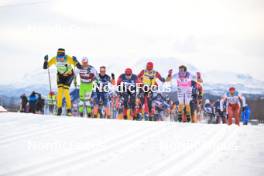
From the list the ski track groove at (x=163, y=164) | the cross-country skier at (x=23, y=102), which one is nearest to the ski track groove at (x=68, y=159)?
the ski track groove at (x=163, y=164)

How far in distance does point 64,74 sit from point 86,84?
0.83 m

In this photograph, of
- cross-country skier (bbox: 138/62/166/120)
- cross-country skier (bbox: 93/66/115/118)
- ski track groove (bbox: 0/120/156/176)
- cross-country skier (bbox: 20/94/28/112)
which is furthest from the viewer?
cross-country skier (bbox: 20/94/28/112)

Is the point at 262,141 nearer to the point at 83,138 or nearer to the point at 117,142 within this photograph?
the point at 117,142

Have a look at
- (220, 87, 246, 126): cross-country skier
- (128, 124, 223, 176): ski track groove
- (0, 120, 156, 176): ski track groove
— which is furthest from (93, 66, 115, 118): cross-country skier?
(128, 124, 223, 176): ski track groove

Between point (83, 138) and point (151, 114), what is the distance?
4496mm

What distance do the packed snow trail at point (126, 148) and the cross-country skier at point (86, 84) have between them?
6.94 ft

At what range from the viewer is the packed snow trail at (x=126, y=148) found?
618 centimetres

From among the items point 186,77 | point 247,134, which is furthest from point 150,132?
point 186,77

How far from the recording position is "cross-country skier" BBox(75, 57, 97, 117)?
40.9 ft

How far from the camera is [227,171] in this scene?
20.0ft

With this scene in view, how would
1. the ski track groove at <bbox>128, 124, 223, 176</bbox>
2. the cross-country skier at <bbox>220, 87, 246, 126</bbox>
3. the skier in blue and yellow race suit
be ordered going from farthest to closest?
the skier in blue and yellow race suit, the cross-country skier at <bbox>220, 87, 246, 126</bbox>, the ski track groove at <bbox>128, 124, 223, 176</bbox>

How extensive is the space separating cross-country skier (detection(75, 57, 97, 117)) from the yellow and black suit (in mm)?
332

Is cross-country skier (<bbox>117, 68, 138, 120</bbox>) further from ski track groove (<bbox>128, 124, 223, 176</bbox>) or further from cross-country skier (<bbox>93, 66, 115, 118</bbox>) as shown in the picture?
ski track groove (<bbox>128, 124, 223, 176</bbox>)

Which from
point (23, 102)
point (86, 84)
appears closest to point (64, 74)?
point (86, 84)
